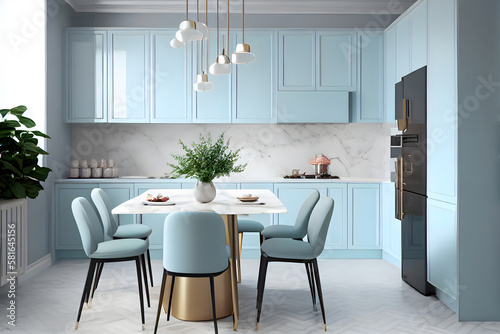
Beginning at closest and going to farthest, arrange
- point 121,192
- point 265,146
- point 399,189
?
point 399,189 → point 121,192 → point 265,146

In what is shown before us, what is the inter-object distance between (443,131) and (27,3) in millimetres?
3998

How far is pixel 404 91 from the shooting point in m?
3.95

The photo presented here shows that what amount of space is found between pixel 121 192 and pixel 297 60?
2.48 meters

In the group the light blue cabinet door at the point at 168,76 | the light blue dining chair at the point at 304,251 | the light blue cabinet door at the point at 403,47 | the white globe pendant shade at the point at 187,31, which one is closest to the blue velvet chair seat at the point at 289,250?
the light blue dining chair at the point at 304,251

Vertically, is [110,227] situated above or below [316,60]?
below

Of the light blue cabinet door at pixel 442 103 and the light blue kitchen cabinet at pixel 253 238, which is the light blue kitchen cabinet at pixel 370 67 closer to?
the light blue cabinet door at pixel 442 103

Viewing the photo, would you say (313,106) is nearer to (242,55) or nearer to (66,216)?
(242,55)

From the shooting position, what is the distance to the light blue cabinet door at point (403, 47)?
4078 millimetres

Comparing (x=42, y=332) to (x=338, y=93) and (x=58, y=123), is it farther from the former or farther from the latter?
(x=338, y=93)

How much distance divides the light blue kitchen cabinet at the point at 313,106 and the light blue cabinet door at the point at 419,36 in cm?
103

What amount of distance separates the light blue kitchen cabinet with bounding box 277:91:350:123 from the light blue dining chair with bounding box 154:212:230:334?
2621 millimetres

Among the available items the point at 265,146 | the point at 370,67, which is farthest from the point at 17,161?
the point at 370,67

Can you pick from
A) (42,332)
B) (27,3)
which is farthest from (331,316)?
(27,3)

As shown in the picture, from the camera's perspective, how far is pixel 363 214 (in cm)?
477
